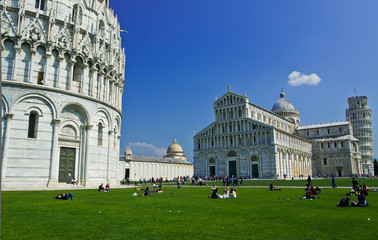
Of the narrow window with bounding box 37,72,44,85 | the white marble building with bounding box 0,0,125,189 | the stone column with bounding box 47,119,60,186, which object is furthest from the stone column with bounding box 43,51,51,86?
the stone column with bounding box 47,119,60,186

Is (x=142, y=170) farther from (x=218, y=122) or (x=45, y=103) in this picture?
(x=45, y=103)

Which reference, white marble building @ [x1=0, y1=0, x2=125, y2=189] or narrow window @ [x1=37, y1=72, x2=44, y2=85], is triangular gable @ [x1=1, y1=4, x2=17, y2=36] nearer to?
white marble building @ [x1=0, y1=0, x2=125, y2=189]

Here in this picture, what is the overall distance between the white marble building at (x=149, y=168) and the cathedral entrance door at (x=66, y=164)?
41.2 m

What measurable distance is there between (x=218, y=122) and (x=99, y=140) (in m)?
53.3

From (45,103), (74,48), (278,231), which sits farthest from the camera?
(74,48)

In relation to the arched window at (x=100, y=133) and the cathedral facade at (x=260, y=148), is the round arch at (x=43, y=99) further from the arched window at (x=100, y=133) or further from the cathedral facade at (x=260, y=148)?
the cathedral facade at (x=260, y=148)

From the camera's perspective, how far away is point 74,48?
28.8 m

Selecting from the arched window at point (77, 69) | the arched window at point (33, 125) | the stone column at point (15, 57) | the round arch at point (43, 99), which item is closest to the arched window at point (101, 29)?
the arched window at point (77, 69)

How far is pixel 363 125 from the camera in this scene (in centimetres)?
11338

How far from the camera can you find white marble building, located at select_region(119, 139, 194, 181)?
73188 mm

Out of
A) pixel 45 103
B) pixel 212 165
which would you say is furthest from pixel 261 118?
pixel 45 103

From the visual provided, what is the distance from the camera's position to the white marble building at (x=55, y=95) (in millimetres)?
25047

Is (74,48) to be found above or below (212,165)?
above

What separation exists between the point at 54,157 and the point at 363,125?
385 feet
